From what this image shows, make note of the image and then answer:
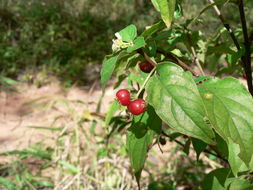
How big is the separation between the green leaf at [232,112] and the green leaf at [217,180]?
1.27 ft

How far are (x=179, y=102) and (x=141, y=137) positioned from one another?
230 mm

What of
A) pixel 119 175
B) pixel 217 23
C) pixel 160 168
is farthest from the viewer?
pixel 217 23

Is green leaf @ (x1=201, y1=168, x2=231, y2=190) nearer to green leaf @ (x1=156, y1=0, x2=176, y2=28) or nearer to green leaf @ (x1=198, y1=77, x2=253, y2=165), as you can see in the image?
green leaf @ (x1=198, y1=77, x2=253, y2=165)

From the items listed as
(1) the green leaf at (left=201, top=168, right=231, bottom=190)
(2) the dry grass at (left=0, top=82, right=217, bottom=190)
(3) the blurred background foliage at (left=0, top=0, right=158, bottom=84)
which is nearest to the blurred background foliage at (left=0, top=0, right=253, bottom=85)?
(3) the blurred background foliage at (left=0, top=0, right=158, bottom=84)

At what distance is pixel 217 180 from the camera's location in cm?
110

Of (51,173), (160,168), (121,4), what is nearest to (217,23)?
(121,4)

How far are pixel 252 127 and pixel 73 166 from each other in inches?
80.8

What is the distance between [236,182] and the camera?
1.00 meters

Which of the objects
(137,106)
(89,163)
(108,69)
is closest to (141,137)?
(137,106)

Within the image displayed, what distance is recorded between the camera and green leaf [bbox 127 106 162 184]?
2.88 feet

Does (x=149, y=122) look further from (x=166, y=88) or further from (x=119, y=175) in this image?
(x=119, y=175)

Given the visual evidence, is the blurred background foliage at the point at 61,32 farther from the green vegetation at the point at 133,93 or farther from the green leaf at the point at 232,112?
the green leaf at the point at 232,112

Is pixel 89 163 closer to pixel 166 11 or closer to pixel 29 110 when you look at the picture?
pixel 29 110

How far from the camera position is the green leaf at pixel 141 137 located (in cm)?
88
